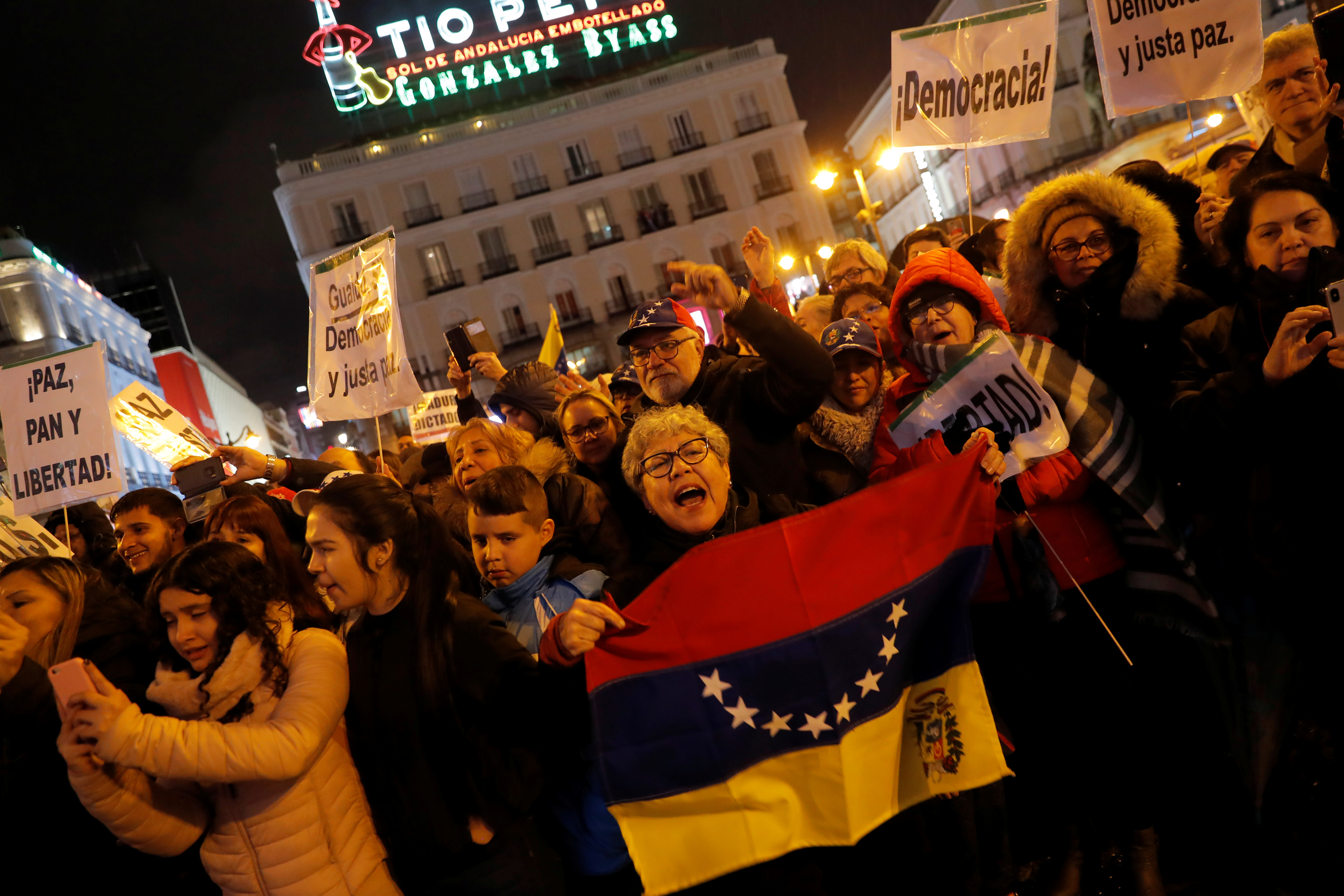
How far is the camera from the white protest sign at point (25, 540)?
15.0 ft

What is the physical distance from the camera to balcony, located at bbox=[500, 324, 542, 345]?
3844 cm

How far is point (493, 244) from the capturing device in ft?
129

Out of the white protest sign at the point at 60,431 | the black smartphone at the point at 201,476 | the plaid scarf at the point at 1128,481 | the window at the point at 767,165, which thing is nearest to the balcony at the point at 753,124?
the window at the point at 767,165

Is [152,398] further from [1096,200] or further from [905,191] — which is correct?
[905,191]

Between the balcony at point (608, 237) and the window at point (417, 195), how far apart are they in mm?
7574

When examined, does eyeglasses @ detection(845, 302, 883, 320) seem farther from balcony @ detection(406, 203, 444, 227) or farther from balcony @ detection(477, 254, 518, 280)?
balcony @ detection(406, 203, 444, 227)

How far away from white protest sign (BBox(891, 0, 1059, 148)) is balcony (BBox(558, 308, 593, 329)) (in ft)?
114

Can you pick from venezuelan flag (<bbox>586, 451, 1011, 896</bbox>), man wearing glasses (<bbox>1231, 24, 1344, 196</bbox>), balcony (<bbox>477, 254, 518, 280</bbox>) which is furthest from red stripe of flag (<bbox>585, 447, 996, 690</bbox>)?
balcony (<bbox>477, 254, 518, 280</bbox>)

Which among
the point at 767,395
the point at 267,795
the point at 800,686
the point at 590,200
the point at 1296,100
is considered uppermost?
the point at 590,200

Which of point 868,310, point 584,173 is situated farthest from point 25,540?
point 584,173

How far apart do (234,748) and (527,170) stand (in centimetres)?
4015

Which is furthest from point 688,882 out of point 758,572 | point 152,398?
point 152,398

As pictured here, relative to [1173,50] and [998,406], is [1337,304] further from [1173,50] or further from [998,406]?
[1173,50]

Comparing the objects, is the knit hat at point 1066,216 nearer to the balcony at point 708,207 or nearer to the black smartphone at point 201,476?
the black smartphone at point 201,476
